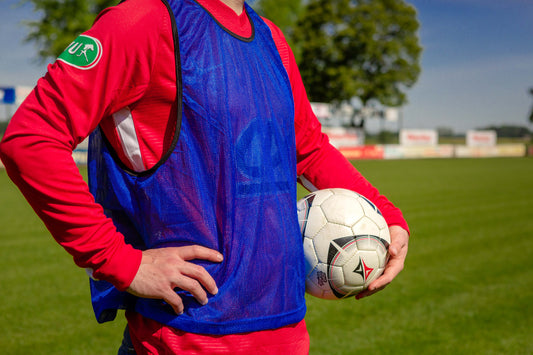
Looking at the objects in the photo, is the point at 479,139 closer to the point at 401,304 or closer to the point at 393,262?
the point at 401,304

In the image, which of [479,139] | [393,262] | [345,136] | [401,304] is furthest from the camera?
[479,139]

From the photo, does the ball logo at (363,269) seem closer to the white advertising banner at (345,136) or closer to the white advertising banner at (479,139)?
the white advertising banner at (345,136)

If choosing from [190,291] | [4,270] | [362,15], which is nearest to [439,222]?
[4,270]

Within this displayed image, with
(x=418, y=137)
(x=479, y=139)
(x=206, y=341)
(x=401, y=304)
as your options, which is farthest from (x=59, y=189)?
(x=479, y=139)

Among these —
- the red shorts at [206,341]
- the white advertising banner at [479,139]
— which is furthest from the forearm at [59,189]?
the white advertising banner at [479,139]

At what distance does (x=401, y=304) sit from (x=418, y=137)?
4049 cm

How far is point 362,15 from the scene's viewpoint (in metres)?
50.5

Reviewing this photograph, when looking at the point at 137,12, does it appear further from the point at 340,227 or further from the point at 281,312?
the point at 340,227

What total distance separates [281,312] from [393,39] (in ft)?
177

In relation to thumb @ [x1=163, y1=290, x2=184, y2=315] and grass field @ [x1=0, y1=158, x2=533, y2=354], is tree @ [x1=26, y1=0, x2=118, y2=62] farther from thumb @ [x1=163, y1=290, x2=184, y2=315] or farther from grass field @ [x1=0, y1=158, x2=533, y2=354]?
thumb @ [x1=163, y1=290, x2=184, y2=315]

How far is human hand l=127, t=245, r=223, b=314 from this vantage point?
4.34 ft

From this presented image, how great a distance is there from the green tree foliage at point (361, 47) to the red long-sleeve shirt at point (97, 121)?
4964 cm

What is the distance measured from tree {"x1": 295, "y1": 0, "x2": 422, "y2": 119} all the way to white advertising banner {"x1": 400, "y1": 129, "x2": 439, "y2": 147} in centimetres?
797

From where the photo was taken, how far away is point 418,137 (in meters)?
43.6
